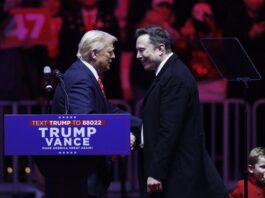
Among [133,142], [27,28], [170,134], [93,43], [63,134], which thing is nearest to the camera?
[63,134]

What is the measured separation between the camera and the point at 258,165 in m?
7.52

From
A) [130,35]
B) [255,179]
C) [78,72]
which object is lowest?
[255,179]

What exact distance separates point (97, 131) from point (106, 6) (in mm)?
Answer: 5129

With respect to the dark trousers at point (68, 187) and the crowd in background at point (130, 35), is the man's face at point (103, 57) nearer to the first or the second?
the dark trousers at point (68, 187)

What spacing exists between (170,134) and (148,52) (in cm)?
60

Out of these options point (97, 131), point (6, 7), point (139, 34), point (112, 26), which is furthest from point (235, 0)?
point (97, 131)

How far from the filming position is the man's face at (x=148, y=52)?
21.2ft

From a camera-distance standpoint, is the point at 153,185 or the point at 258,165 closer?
the point at 153,185

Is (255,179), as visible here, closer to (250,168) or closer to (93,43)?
(250,168)

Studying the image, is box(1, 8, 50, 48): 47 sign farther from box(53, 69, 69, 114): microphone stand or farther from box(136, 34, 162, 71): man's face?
box(136, 34, 162, 71): man's face

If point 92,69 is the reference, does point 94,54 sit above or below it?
above

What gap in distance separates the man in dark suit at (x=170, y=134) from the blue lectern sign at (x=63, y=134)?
0.37 meters

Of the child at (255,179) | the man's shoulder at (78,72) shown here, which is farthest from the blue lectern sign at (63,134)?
the child at (255,179)

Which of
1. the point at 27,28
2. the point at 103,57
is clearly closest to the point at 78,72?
the point at 103,57
